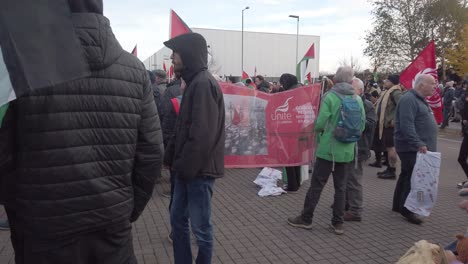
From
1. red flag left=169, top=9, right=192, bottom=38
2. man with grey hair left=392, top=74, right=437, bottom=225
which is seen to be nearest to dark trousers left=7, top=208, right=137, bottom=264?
red flag left=169, top=9, right=192, bottom=38

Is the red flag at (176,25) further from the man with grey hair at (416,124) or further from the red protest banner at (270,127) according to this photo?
the man with grey hair at (416,124)

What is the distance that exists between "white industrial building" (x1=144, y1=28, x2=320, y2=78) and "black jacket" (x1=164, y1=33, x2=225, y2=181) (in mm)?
53701

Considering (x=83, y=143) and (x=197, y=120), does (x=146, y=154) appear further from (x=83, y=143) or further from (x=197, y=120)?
(x=197, y=120)

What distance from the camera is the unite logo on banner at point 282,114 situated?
649 centimetres

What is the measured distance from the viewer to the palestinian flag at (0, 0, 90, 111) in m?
1.17

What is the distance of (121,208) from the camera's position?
6.48 ft

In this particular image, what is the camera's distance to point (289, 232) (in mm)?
4793

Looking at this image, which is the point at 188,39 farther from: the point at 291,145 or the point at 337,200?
the point at 291,145

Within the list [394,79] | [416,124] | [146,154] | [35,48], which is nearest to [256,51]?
[394,79]

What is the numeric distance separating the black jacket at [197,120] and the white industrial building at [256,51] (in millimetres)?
53701

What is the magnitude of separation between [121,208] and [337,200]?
3350mm

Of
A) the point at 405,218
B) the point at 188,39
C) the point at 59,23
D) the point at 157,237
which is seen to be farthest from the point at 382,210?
the point at 59,23

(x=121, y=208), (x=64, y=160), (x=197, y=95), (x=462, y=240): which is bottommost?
(x=462, y=240)

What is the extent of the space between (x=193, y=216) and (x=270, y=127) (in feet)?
12.0
